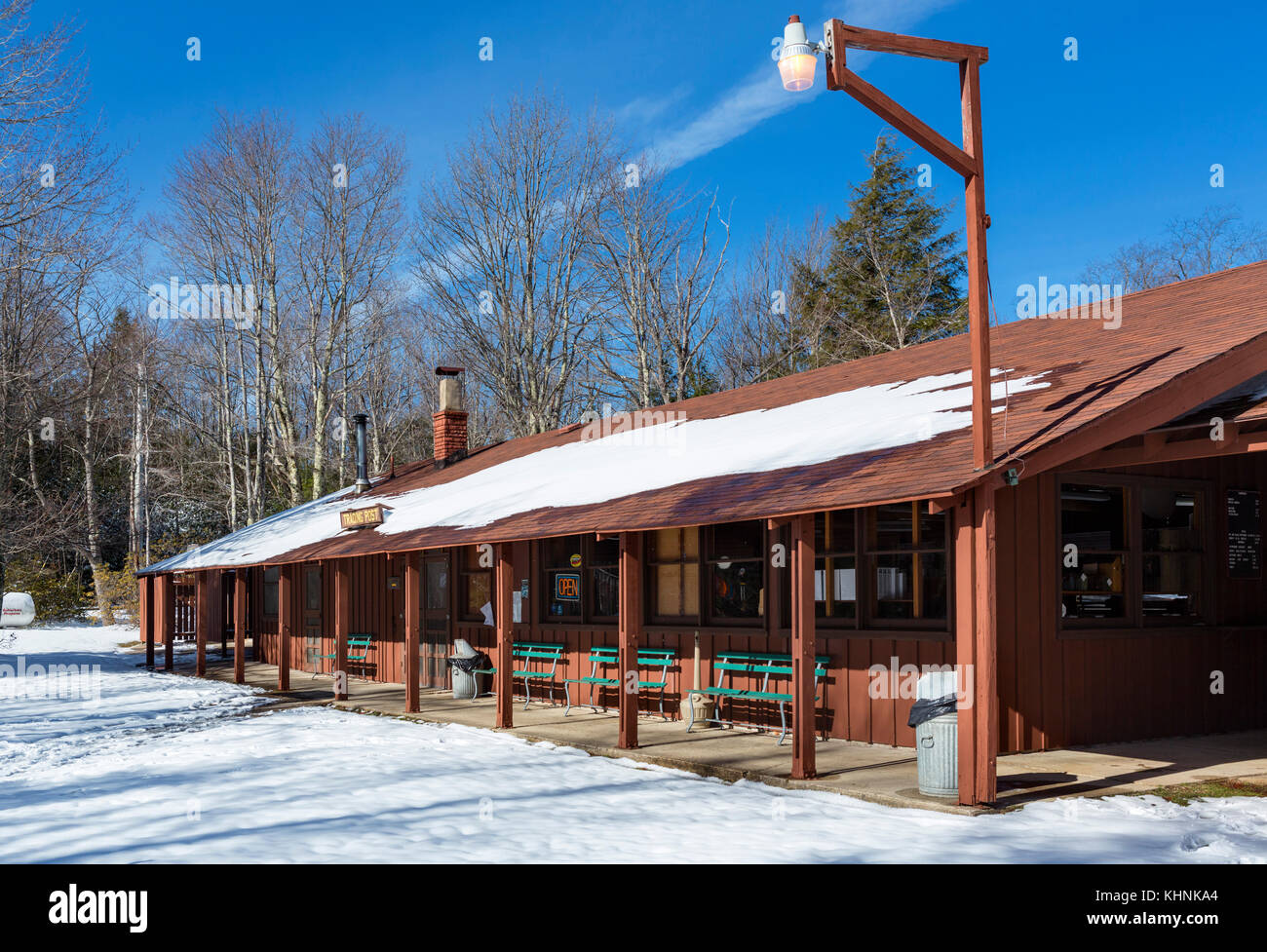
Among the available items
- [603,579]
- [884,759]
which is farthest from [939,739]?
[603,579]

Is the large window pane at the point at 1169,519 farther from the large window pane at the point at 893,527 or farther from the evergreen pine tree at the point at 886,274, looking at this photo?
the evergreen pine tree at the point at 886,274

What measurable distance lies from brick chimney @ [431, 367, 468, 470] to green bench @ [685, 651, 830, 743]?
11267 millimetres

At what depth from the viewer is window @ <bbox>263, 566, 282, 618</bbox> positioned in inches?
931

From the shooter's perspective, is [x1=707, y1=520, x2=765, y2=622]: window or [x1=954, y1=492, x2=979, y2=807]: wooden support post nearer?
[x1=954, y1=492, x2=979, y2=807]: wooden support post

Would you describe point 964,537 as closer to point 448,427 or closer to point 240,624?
point 240,624

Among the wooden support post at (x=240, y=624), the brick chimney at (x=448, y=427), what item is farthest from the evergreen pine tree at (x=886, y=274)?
the wooden support post at (x=240, y=624)

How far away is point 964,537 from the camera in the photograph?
25.0ft

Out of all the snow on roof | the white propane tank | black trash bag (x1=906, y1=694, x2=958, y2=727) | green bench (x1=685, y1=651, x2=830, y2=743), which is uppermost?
the snow on roof

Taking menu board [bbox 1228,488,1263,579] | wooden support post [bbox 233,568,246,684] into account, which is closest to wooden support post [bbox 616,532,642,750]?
menu board [bbox 1228,488,1263,579]

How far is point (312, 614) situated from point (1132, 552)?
16.0m

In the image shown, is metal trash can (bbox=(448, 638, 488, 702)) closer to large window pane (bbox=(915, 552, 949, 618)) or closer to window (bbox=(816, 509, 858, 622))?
window (bbox=(816, 509, 858, 622))

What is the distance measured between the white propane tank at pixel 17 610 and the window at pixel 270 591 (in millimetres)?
12187

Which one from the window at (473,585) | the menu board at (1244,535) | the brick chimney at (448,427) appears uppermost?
the brick chimney at (448,427)

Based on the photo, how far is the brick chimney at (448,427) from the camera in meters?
22.4
